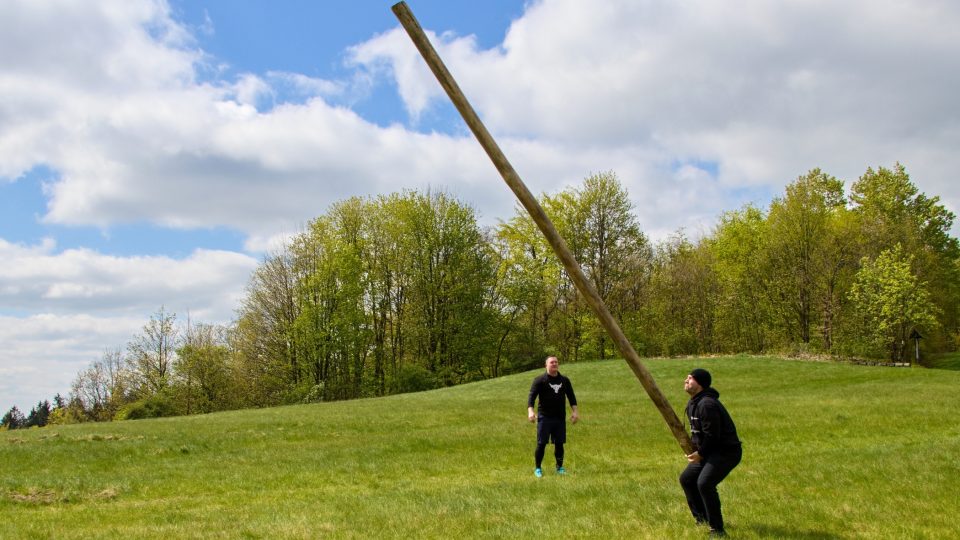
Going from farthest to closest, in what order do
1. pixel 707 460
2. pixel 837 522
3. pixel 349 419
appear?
1. pixel 349 419
2. pixel 837 522
3. pixel 707 460

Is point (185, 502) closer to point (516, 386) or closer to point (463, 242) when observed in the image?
point (516, 386)

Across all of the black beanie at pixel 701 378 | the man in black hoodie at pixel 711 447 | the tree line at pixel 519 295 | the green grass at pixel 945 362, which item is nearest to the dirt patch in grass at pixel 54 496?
the man in black hoodie at pixel 711 447

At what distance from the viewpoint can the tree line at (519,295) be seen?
5716 centimetres

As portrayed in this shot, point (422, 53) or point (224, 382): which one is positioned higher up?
point (422, 53)

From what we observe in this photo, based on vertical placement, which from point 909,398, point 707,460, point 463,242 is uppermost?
point 463,242

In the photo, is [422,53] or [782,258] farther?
[782,258]

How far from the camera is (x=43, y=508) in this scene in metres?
12.3

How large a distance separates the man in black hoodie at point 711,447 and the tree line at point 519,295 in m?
50.2

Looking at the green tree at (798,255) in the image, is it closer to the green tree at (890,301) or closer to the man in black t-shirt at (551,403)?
the green tree at (890,301)

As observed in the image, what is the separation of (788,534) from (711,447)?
4.69 feet

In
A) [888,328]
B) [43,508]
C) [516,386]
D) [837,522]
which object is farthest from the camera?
[888,328]

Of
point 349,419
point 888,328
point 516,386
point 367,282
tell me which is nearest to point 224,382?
point 367,282

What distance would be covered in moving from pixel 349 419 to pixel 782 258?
45.9m

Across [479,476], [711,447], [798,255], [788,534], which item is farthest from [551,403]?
[798,255]
